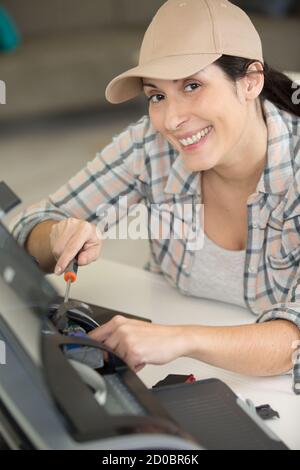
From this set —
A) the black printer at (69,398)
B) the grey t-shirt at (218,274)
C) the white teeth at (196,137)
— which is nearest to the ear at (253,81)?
the white teeth at (196,137)

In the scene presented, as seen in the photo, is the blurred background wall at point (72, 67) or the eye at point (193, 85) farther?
the blurred background wall at point (72, 67)

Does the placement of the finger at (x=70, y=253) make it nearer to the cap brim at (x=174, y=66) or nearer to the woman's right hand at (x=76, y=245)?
the woman's right hand at (x=76, y=245)

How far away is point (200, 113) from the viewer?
1353 millimetres

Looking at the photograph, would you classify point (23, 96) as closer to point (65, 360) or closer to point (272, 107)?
point (272, 107)

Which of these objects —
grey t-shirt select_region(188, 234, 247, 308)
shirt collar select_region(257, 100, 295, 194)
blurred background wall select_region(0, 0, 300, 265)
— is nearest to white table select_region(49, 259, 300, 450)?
grey t-shirt select_region(188, 234, 247, 308)

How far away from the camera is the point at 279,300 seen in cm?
149

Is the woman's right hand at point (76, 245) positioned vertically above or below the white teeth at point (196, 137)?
below

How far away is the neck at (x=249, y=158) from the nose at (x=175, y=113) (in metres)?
0.15

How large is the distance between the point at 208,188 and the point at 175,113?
0.95ft

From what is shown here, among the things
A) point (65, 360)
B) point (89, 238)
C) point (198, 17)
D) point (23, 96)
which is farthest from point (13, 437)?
point (23, 96)

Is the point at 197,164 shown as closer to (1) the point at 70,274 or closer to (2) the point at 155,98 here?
(2) the point at 155,98

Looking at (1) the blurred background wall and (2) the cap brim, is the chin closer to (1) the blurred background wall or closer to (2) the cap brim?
(2) the cap brim

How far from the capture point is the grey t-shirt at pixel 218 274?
1498 millimetres

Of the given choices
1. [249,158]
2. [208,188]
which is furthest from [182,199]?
[249,158]
